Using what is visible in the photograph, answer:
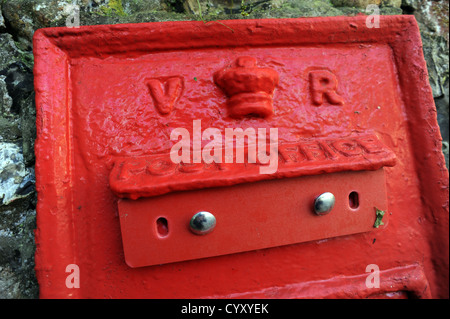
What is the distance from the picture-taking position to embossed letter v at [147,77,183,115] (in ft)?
2.31

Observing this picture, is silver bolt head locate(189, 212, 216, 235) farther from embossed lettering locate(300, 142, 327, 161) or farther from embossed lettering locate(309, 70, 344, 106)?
embossed lettering locate(309, 70, 344, 106)

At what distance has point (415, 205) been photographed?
2.54ft

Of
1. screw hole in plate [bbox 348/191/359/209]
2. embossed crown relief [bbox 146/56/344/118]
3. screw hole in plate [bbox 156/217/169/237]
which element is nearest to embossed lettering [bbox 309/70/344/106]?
embossed crown relief [bbox 146/56/344/118]

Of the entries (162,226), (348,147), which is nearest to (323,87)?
(348,147)

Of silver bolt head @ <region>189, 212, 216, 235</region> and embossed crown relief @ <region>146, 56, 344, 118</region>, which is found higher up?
embossed crown relief @ <region>146, 56, 344, 118</region>

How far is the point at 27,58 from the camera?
2.48 ft

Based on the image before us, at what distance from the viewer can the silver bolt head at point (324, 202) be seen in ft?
2.09

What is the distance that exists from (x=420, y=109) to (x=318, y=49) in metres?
0.32

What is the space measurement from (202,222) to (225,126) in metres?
0.25

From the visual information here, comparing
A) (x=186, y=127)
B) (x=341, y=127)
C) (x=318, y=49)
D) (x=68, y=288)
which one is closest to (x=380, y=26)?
(x=318, y=49)

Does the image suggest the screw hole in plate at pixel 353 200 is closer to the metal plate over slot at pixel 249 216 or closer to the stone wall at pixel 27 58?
the metal plate over slot at pixel 249 216

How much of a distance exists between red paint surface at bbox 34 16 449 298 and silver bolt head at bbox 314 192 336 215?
119mm

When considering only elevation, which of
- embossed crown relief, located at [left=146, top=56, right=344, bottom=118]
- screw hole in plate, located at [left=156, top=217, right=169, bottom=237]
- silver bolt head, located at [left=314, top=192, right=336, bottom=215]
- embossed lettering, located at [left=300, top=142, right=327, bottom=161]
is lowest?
screw hole in plate, located at [left=156, top=217, right=169, bottom=237]

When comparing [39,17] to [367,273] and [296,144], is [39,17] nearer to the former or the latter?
[296,144]
